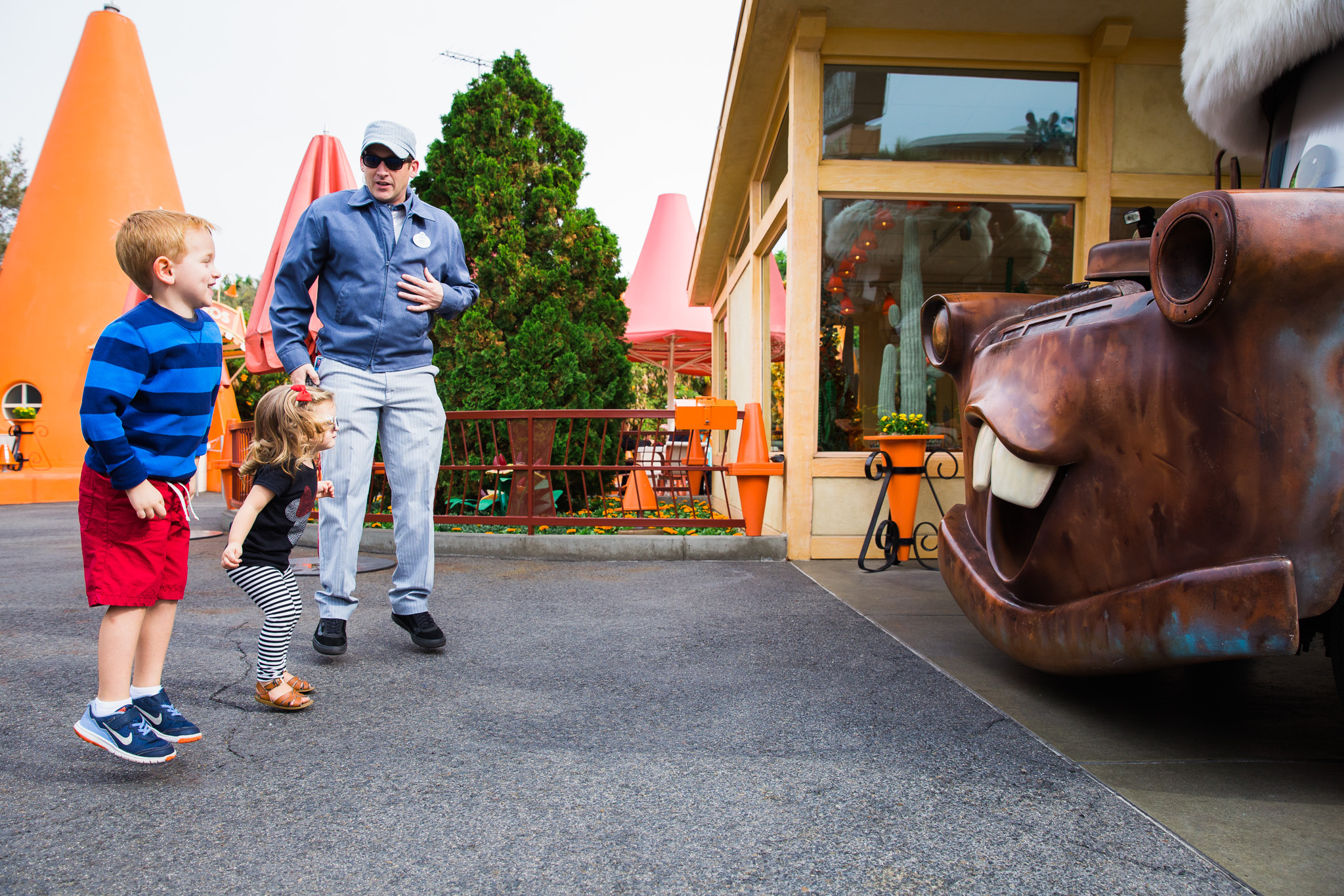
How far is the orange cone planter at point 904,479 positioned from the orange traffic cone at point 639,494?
244 centimetres

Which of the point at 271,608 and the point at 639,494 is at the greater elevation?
the point at 271,608

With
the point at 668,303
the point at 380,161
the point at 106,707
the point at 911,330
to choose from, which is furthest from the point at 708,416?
the point at 668,303

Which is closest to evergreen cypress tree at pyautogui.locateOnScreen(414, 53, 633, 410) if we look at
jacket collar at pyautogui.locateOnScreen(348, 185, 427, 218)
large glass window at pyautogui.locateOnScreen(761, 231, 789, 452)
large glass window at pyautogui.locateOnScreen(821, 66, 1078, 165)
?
large glass window at pyautogui.locateOnScreen(761, 231, 789, 452)

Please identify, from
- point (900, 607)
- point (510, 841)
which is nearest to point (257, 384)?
point (900, 607)

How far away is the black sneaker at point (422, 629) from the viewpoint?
2.97 meters

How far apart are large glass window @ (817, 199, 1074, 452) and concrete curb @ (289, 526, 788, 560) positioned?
894 mm

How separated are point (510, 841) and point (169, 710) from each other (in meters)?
1.04

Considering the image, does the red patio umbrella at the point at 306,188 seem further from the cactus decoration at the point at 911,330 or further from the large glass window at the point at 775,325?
the cactus decoration at the point at 911,330

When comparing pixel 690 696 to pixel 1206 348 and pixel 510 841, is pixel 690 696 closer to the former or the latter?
pixel 510 841

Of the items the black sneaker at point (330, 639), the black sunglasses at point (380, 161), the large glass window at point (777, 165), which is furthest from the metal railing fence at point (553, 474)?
the black sunglasses at point (380, 161)

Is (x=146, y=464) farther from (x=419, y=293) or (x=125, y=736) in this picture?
(x=419, y=293)

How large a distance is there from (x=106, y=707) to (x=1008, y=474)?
230 centimetres

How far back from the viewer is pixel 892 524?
5.16 m

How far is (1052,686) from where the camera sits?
101 inches
